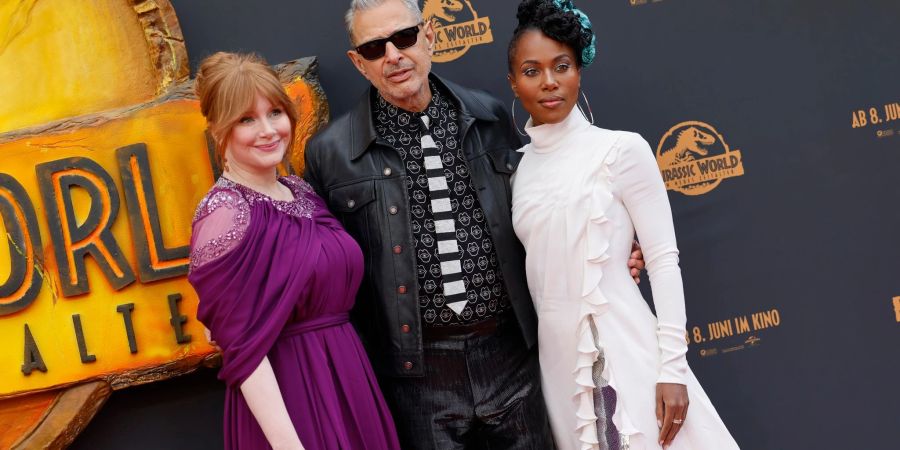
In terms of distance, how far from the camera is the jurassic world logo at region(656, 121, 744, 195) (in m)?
3.18

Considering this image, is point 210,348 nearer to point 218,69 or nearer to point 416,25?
point 218,69

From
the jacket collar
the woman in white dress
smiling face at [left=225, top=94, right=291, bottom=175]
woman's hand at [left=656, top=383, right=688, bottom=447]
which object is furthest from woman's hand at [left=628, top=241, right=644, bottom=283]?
smiling face at [left=225, top=94, right=291, bottom=175]

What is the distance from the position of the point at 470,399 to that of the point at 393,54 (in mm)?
964

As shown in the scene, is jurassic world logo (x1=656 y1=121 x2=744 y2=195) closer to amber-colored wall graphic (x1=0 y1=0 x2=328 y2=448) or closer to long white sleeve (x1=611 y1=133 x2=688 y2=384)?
long white sleeve (x1=611 y1=133 x2=688 y2=384)

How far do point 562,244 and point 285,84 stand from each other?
1.09 m

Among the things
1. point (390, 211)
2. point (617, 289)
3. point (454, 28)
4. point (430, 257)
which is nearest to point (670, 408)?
point (617, 289)

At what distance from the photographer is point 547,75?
7.75 feet

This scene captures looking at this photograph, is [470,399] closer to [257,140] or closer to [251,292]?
[251,292]

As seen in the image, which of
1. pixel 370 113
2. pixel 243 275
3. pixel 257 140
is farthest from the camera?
pixel 370 113

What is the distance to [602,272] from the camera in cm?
225

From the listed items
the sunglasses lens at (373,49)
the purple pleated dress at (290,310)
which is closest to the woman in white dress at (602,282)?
the sunglasses lens at (373,49)

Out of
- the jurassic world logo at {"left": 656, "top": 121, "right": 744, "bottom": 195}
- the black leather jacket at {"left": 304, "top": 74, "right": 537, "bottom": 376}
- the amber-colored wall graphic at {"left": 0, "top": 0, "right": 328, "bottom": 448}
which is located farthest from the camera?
the jurassic world logo at {"left": 656, "top": 121, "right": 744, "bottom": 195}

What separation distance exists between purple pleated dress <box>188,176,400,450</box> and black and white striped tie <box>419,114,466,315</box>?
24cm

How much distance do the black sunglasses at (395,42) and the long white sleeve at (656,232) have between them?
0.65 metres
